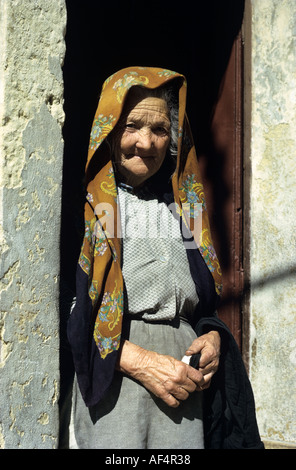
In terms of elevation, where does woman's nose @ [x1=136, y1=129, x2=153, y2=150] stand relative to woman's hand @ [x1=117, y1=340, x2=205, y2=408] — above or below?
above

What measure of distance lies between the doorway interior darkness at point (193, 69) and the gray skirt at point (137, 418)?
103 centimetres

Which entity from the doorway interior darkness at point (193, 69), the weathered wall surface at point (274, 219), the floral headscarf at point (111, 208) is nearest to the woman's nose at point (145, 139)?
the floral headscarf at point (111, 208)

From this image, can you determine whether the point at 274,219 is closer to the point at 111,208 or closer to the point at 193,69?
the point at 193,69

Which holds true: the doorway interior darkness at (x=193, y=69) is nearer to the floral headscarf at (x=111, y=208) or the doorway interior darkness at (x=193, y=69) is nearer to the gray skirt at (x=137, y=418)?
the floral headscarf at (x=111, y=208)

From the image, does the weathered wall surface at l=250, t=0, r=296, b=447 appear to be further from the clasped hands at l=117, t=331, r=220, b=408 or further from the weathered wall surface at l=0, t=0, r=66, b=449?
the weathered wall surface at l=0, t=0, r=66, b=449

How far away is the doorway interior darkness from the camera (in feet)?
12.2

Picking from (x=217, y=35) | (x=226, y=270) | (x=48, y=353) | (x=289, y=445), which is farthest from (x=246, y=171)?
(x=48, y=353)

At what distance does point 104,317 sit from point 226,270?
4.16ft

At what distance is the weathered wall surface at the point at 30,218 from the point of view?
2.34 metres

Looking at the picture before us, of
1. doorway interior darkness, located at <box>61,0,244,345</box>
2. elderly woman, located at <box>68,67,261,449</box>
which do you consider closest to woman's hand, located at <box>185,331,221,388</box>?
elderly woman, located at <box>68,67,261,449</box>

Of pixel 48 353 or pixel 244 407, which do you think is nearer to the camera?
pixel 48 353

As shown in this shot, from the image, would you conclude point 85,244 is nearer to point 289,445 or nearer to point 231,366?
point 231,366

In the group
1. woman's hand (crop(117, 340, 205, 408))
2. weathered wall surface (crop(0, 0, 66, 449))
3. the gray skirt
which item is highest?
weathered wall surface (crop(0, 0, 66, 449))

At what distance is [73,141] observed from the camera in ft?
12.1
